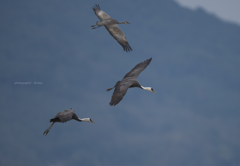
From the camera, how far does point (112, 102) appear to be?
49.1 ft

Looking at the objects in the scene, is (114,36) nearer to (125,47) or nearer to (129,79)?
(125,47)

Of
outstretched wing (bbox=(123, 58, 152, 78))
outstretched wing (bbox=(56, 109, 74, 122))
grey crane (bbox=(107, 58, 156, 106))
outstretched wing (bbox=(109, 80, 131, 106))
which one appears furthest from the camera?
outstretched wing (bbox=(123, 58, 152, 78))

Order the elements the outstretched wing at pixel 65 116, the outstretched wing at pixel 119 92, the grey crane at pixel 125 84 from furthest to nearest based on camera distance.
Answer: the outstretched wing at pixel 65 116, the grey crane at pixel 125 84, the outstretched wing at pixel 119 92

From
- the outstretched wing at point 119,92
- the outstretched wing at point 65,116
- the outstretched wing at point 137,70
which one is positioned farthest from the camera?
the outstretched wing at point 137,70

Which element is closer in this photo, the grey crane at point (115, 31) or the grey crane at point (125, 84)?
the grey crane at point (125, 84)

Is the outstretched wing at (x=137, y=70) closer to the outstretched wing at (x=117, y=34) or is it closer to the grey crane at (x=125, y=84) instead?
the grey crane at (x=125, y=84)

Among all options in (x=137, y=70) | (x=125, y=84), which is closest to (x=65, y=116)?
(x=125, y=84)

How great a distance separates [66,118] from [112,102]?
2647mm

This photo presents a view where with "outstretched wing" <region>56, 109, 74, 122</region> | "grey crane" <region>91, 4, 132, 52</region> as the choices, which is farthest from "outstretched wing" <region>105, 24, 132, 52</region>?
"outstretched wing" <region>56, 109, 74, 122</region>

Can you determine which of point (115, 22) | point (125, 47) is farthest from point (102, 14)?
point (125, 47)

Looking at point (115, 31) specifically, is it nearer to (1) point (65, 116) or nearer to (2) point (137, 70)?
(2) point (137, 70)

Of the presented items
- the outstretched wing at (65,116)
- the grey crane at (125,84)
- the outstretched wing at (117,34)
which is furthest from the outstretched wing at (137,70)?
the outstretched wing at (65,116)

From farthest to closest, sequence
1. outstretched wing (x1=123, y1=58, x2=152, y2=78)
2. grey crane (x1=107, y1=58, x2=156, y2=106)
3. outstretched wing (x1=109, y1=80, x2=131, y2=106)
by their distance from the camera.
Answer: outstretched wing (x1=123, y1=58, x2=152, y2=78) < grey crane (x1=107, y1=58, x2=156, y2=106) < outstretched wing (x1=109, y1=80, x2=131, y2=106)

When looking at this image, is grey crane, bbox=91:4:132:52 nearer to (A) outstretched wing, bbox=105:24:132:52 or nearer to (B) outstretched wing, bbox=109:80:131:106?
(A) outstretched wing, bbox=105:24:132:52
